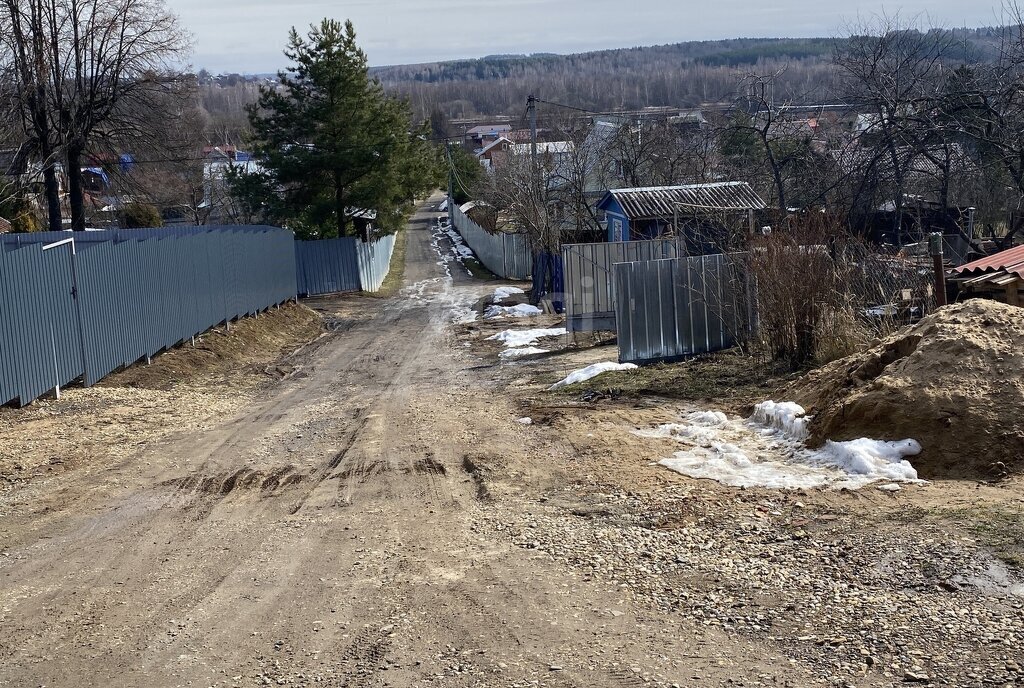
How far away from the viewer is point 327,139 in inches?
1356

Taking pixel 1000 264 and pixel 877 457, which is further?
pixel 1000 264

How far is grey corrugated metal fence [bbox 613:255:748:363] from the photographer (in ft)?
43.7

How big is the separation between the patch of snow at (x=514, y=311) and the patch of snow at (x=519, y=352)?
6150 mm

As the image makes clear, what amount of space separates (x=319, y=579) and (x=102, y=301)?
9248 millimetres

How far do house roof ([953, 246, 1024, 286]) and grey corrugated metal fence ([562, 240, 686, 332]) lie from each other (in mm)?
7472

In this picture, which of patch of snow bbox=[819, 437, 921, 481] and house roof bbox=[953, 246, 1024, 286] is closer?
patch of snow bbox=[819, 437, 921, 481]

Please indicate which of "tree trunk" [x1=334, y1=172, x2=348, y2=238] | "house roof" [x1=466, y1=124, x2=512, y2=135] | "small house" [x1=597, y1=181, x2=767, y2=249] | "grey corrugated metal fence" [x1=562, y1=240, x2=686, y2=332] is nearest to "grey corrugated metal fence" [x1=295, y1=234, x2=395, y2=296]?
"tree trunk" [x1=334, y1=172, x2=348, y2=238]

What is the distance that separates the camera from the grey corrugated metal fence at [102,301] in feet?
35.9

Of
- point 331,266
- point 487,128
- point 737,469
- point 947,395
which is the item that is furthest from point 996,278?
point 487,128

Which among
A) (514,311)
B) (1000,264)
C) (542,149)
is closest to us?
(1000,264)

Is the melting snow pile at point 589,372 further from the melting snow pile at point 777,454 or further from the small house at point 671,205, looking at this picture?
the small house at point 671,205

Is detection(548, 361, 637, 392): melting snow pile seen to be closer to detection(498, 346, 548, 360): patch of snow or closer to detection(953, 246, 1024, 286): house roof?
detection(498, 346, 548, 360): patch of snow

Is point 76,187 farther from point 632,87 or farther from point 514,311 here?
point 632,87

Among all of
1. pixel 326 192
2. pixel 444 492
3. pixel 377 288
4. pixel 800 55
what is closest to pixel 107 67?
pixel 326 192
